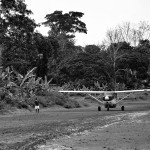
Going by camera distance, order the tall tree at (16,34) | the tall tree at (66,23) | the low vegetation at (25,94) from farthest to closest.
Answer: the tall tree at (66,23) → the tall tree at (16,34) → the low vegetation at (25,94)

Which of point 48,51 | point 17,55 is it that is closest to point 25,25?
point 17,55

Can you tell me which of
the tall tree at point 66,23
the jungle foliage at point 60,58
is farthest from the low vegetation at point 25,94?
the tall tree at point 66,23

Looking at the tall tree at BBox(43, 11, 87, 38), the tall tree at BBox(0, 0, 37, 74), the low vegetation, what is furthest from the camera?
the tall tree at BBox(43, 11, 87, 38)

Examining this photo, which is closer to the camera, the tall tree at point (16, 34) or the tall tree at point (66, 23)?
the tall tree at point (16, 34)

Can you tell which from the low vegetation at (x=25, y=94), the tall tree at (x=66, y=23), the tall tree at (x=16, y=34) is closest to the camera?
the low vegetation at (x=25, y=94)

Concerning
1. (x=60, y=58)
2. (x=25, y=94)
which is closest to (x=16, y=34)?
(x=25, y=94)

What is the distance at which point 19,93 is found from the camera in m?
36.5

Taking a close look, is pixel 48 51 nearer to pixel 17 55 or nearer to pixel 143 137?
pixel 17 55

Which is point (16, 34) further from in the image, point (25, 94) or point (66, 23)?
point (66, 23)

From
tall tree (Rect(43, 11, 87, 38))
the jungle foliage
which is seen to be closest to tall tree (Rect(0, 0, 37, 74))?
the jungle foliage

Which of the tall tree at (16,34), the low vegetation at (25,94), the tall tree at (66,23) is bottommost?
the low vegetation at (25,94)

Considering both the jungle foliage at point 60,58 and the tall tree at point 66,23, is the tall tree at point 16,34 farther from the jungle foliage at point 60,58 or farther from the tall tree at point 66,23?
the tall tree at point 66,23

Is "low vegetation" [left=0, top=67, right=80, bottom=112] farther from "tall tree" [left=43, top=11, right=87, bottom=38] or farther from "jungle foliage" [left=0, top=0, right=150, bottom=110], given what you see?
"tall tree" [left=43, top=11, right=87, bottom=38]

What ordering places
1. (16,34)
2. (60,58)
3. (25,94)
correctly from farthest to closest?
1. (60,58)
2. (16,34)
3. (25,94)
